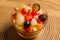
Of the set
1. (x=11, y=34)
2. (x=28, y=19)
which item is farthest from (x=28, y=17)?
(x=11, y=34)

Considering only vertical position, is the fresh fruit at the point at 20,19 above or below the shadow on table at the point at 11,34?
above

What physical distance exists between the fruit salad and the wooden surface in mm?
69

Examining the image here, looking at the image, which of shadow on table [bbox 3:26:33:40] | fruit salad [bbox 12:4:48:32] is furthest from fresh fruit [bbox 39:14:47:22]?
shadow on table [bbox 3:26:33:40]

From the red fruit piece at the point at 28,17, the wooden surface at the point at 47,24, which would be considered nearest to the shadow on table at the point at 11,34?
the wooden surface at the point at 47,24

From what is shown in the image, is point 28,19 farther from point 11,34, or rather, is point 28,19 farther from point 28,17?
point 11,34

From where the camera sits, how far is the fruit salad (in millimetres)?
721

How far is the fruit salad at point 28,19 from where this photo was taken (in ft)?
2.36

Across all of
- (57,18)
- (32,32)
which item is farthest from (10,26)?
(57,18)

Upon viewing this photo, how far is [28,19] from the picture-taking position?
73 cm

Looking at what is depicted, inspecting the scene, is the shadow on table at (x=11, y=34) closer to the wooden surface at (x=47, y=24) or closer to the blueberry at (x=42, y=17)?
the wooden surface at (x=47, y=24)

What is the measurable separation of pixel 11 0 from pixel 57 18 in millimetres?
298

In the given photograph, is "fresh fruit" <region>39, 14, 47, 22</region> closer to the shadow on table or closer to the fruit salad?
the fruit salad

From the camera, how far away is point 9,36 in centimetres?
78

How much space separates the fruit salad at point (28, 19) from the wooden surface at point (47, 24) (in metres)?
0.07
